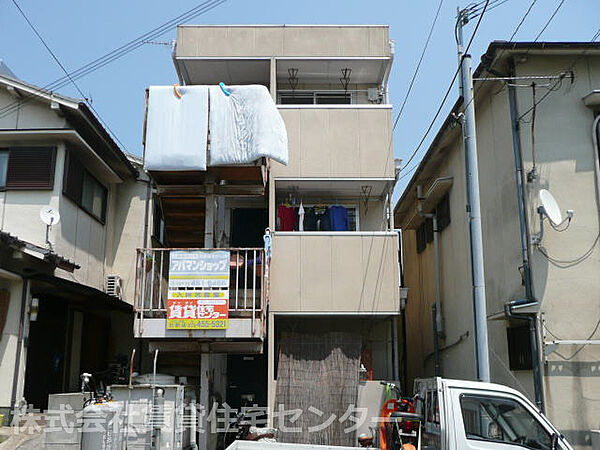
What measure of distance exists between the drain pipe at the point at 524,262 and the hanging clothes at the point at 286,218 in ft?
16.8

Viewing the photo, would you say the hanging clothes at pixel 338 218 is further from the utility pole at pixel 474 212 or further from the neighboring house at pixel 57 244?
the neighboring house at pixel 57 244

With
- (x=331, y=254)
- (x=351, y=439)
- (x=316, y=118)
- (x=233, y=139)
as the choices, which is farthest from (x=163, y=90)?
(x=351, y=439)

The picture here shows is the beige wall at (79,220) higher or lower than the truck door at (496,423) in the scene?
higher

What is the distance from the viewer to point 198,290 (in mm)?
11367

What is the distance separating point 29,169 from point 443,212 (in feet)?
33.3

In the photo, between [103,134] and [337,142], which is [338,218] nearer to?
[337,142]

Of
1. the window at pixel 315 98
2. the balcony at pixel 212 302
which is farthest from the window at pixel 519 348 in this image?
the window at pixel 315 98

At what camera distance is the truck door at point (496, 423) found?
7.00m

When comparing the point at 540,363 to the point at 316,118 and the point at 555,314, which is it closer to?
the point at 555,314

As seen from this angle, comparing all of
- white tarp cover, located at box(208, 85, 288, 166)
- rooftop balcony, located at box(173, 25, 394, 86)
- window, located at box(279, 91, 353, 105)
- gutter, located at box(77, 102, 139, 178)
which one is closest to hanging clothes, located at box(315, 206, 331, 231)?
white tarp cover, located at box(208, 85, 288, 166)

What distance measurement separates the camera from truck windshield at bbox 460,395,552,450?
23.1 feet

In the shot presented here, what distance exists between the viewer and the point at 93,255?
583 inches

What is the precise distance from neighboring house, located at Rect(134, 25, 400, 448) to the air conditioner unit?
170 centimetres

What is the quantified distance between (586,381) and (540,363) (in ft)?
2.55
